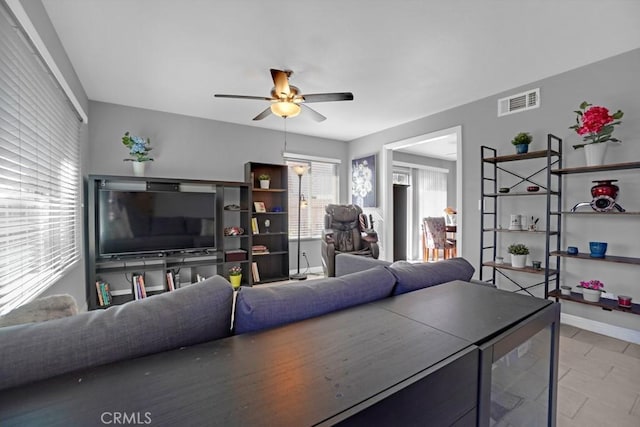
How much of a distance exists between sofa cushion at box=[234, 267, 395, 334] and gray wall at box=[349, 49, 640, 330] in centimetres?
256

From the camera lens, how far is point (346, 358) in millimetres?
758

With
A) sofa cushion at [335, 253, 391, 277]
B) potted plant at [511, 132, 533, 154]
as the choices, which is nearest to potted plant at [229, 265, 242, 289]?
sofa cushion at [335, 253, 391, 277]

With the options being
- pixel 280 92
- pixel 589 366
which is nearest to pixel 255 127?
pixel 280 92

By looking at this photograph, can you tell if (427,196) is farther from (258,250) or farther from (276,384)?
(276,384)

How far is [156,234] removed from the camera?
3547 mm

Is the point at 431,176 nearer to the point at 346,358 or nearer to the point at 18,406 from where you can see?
the point at 346,358

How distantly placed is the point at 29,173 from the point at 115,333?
1729 mm

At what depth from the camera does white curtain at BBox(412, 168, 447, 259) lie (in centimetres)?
676

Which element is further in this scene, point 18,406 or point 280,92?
point 280,92

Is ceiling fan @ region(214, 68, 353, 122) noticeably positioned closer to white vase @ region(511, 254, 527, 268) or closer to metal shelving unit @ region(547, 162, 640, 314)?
metal shelving unit @ region(547, 162, 640, 314)

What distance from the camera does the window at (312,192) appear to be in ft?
16.7

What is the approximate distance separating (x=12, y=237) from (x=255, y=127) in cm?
347

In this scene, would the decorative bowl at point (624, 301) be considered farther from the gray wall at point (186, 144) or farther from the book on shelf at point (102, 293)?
the book on shelf at point (102, 293)

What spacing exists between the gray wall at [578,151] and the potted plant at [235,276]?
311 cm
